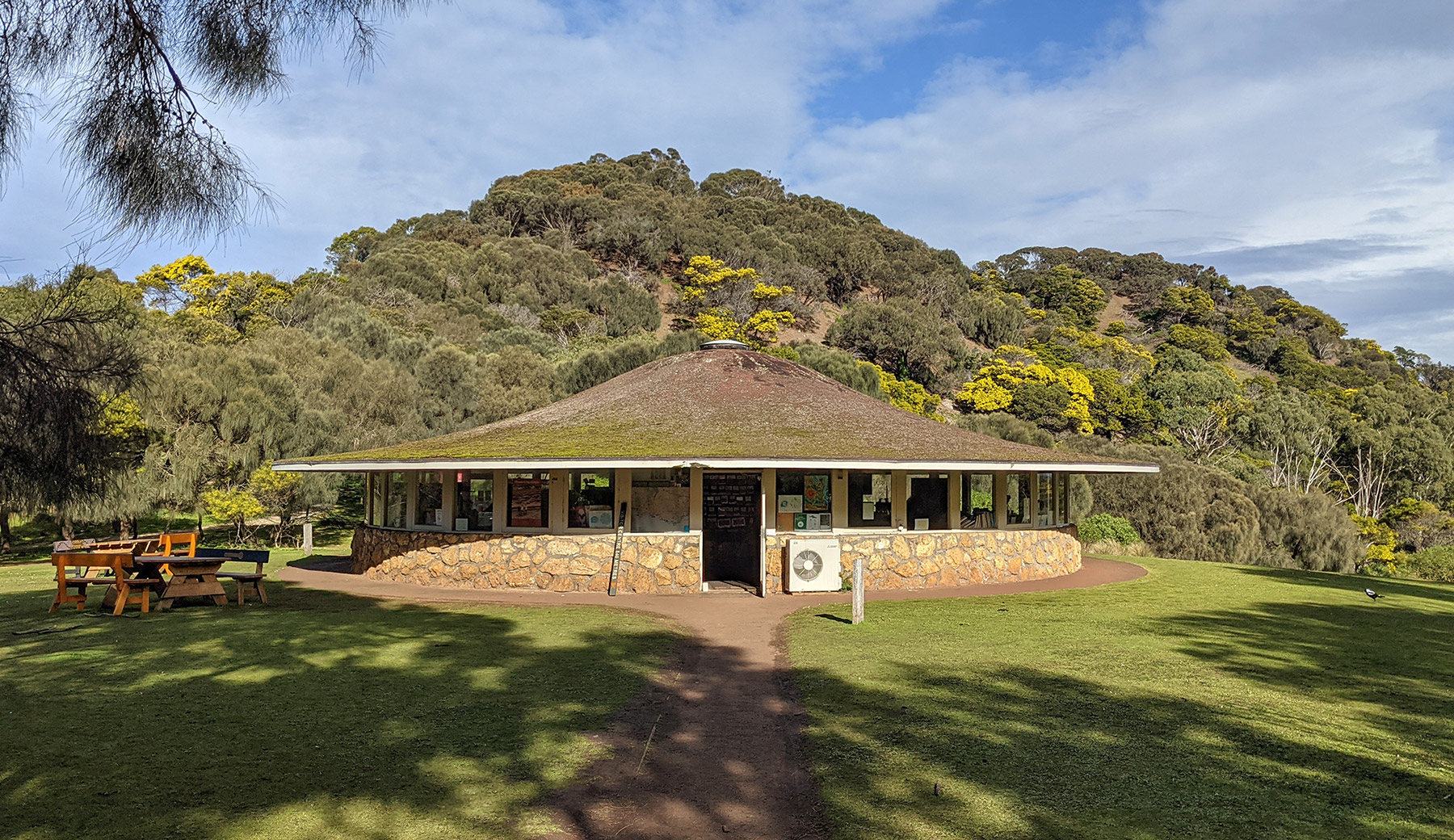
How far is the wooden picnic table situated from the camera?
11.3 meters

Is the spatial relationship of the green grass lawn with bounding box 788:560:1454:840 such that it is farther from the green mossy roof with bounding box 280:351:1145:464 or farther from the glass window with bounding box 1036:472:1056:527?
the glass window with bounding box 1036:472:1056:527

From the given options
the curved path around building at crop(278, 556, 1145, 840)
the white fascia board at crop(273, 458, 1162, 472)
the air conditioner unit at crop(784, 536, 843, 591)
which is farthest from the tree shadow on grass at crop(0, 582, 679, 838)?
the air conditioner unit at crop(784, 536, 843, 591)

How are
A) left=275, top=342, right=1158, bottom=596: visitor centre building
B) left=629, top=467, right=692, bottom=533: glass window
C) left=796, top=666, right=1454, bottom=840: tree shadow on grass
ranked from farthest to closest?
left=629, top=467, right=692, bottom=533: glass window < left=275, top=342, right=1158, bottom=596: visitor centre building < left=796, top=666, right=1454, bottom=840: tree shadow on grass

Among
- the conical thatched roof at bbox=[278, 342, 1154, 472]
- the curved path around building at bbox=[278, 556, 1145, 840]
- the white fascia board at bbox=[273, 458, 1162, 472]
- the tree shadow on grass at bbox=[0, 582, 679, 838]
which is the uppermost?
the conical thatched roof at bbox=[278, 342, 1154, 472]

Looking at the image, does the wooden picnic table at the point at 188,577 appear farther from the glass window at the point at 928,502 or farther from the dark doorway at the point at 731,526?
the glass window at the point at 928,502

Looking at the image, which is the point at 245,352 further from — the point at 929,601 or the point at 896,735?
the point at 896,735

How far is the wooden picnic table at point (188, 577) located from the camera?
37.2 ft

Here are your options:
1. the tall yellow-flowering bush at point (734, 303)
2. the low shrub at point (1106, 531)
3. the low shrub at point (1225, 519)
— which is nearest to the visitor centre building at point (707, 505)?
the low shrub at point (1106, 531)

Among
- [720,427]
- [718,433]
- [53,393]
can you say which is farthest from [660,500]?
[53,393]

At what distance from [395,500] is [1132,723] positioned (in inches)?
557

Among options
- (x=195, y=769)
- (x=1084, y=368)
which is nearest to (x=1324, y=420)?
(x=1084, y=368)

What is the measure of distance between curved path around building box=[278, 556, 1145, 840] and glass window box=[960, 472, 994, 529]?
6809 mm

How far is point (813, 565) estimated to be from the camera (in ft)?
47.6

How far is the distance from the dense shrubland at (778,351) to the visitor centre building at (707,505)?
4.99 m
